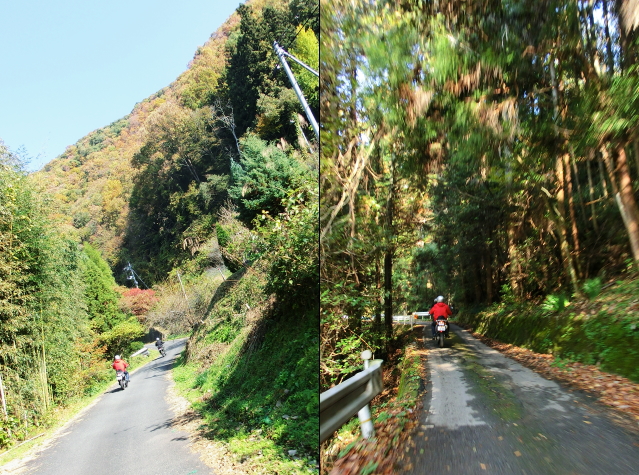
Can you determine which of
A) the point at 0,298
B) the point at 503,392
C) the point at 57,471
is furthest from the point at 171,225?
the point at 503,392

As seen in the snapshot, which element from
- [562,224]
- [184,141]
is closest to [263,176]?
[184,141]

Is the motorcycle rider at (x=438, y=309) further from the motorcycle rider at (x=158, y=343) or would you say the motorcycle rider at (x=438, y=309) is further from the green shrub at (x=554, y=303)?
the motorcycle rider at (x=158, y=343)

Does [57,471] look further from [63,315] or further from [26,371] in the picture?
[63,315]

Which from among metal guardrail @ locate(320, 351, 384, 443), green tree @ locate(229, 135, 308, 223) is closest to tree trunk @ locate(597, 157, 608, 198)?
metal guardrail @ locate(320, 351, 384, 443)

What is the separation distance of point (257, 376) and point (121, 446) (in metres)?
3.35

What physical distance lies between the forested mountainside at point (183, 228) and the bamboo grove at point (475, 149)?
37 cm

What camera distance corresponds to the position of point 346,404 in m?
0.97

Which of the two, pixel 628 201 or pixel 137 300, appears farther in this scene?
pixel 137 300

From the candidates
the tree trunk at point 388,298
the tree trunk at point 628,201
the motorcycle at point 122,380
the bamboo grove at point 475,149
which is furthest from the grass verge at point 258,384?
the tree trunk at point 628,201

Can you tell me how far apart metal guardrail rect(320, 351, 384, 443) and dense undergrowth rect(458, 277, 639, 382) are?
543 mm

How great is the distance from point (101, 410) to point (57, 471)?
101 cm

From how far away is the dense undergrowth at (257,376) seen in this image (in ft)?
9.42

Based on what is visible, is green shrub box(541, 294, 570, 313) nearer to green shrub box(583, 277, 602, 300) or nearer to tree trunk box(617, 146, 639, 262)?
green shrub box(583, 277, 602, 300)

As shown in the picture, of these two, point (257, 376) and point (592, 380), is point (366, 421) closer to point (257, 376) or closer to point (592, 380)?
point (592, 380)
